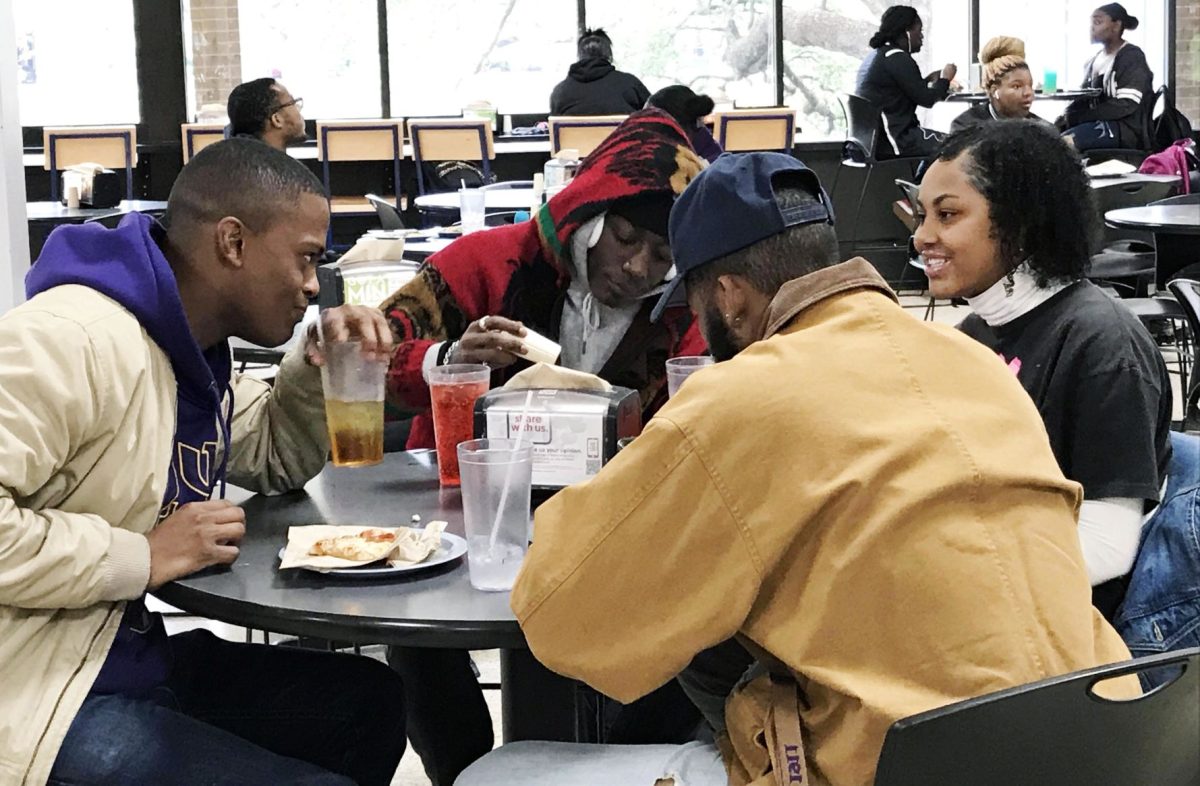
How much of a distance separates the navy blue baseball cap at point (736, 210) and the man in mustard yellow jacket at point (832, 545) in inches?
5.9

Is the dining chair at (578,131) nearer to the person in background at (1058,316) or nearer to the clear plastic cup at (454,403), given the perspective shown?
the person in background at (1058,316)

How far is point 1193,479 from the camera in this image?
1778 millimetres

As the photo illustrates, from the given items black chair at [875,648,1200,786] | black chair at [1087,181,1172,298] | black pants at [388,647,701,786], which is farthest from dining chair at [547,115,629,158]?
black chair at [875,648,1200,786]

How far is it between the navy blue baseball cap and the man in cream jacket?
56cm


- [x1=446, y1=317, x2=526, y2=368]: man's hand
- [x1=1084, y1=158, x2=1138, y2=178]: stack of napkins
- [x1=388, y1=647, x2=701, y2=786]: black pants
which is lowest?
[x1=388, y1=647, x2=701, y2=786]: black pants

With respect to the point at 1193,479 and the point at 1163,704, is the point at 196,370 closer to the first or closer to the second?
the point at 1163,704

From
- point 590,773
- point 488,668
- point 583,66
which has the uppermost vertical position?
point 583,66

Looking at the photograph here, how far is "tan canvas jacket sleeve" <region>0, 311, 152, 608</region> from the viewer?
57.7 inches

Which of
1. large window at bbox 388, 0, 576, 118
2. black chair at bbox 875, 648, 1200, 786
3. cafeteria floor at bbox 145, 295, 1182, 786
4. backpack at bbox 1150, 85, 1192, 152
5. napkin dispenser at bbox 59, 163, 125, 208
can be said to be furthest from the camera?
large window at bbox 388, 0, 576, 118

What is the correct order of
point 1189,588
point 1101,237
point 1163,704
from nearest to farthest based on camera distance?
point 1163,704 → point 1189,588 → point 1101,237

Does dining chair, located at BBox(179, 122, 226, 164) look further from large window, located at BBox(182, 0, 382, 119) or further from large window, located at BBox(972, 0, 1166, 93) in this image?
large window, located at BBox(972, 0, 1166, 93)

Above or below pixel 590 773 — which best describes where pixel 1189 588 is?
above

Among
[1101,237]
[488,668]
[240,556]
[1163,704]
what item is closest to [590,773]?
[240,556]

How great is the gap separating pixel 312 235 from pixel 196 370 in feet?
0.76
